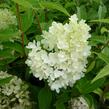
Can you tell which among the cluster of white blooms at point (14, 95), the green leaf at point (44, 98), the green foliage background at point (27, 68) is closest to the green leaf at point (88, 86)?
the green foliage background at point (27, 68)

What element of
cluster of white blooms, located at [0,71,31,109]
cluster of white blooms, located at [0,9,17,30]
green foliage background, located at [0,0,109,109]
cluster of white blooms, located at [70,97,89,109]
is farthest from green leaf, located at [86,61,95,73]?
cluster of white blooms, located at [0,9,17,30]

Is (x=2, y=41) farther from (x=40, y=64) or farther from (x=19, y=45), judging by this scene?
(x=40, y=64)

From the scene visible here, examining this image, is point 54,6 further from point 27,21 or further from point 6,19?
point 6,19

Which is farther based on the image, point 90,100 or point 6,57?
point 6,57

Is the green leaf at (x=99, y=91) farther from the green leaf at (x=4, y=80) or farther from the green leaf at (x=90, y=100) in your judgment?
the green leaf at (x=4, y=80)

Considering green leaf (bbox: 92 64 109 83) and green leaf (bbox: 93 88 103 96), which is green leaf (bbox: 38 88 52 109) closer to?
green leaf (bbox: 93 88 103 96)

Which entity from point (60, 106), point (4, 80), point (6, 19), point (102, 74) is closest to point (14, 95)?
point (4, 80)

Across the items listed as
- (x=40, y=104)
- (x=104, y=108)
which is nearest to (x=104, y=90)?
(x=104, y=108)
